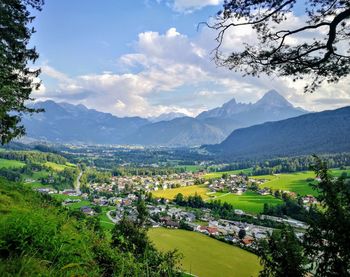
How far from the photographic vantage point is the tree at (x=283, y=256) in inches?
283

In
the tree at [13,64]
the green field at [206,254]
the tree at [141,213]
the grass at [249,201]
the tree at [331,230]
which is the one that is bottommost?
the grass at [249,201]

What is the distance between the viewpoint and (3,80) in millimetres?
12734

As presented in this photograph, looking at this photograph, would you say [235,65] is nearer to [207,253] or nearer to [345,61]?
[345,61]

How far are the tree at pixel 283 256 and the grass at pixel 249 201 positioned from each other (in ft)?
193

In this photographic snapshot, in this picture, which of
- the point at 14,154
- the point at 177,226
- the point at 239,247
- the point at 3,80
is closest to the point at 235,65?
the point at 3,80

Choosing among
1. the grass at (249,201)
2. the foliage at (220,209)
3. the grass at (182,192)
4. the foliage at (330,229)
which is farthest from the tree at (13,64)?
the grass at (182,192)

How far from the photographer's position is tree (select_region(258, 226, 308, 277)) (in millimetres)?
7191

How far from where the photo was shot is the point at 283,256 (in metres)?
7.45

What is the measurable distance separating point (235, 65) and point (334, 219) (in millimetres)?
4193

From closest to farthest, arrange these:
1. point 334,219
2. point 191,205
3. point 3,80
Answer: point 334,219, point 3,80, point 191,205

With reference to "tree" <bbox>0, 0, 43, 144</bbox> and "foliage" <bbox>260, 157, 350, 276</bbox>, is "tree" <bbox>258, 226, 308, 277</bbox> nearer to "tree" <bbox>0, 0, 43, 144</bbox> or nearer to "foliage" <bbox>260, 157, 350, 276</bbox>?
"foliage" <bbox>260, 157, 350, 276</bbox>

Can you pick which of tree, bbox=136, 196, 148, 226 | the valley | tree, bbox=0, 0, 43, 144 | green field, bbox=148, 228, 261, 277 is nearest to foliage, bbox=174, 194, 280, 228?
the valley

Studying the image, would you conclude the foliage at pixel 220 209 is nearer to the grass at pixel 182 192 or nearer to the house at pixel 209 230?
the grass at pixel 182 192

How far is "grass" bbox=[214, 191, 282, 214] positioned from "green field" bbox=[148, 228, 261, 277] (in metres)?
26.0
